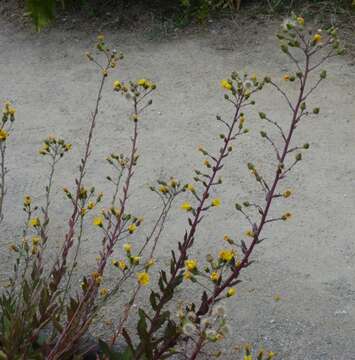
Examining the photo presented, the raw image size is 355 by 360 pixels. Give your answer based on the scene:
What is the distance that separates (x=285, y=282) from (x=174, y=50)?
10.0 feet

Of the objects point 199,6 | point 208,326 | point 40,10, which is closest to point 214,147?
point 40,10

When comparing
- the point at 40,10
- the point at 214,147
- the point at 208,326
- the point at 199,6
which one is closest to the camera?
the point at 208,326

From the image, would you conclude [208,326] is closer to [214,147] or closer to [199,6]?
[214,147]

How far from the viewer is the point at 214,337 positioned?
1.85 meters

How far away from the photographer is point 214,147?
4.84 m

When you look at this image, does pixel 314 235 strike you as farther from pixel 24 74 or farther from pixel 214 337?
pixel 24 74

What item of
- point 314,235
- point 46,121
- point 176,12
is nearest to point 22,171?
point 46,121

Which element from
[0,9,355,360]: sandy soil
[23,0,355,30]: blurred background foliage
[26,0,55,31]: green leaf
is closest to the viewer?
[0,9,355,360]: sandy soil

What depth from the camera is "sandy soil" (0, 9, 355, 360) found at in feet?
11.3

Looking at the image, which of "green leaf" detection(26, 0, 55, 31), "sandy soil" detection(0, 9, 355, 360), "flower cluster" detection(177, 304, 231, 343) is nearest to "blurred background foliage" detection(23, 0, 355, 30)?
"sandy soil" detection(0, 9, 355, 360)

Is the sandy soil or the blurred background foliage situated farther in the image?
the blurred background foliage

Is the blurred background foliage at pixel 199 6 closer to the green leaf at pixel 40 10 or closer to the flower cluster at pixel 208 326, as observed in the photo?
the green leaf at pixel 40 10

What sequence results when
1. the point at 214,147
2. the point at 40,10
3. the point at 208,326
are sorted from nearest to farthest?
the point at 208,326
the point at 214,147
the point at 40,10

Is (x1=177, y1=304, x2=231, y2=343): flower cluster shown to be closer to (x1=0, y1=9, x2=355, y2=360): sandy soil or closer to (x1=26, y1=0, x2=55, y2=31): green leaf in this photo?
(x1=0, y1=9, x2=355, y2=360): sandy soil
